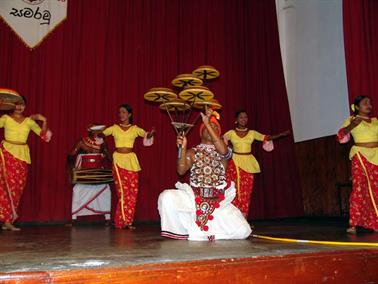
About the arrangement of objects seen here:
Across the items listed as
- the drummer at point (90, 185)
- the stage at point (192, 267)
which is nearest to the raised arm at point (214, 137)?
the stage at point (192, 267)

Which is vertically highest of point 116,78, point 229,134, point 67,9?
point 67,9

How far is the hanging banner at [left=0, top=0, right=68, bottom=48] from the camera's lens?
17.1 feet

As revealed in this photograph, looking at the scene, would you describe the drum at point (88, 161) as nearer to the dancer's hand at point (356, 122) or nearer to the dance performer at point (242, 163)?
the dance performer at point (242, 163)

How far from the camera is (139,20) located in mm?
6039

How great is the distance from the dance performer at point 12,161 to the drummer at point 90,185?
26.5 inches

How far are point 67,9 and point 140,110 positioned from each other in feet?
5.51

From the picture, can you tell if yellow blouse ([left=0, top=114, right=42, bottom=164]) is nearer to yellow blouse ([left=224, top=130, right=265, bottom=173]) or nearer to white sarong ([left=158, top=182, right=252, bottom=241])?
white sarong ([left=158, top=182, right=252, bottom=241])

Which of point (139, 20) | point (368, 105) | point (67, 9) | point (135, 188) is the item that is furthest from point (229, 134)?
point (67, 9)

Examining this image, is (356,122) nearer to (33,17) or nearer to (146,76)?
(146,76)

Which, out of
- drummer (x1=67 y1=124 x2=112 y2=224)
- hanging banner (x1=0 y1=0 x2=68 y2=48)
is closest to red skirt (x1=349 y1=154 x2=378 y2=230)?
drummer (x1=67 y1=124 x2=112 y2=224)

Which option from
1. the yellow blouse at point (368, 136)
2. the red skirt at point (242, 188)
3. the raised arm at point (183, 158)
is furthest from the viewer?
the red skirt at point (242, 188)

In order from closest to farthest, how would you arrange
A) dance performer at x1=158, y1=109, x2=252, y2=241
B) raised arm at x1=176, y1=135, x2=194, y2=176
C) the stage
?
1. the stage
2. raised arm at x1=176, y1=135, x2=194, y2=176
3. dance performer at x1=158, y1=109, x2=252, y2=241

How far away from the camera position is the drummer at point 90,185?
197 inches

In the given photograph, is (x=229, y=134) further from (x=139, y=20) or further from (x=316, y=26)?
(x=316, y=26)
